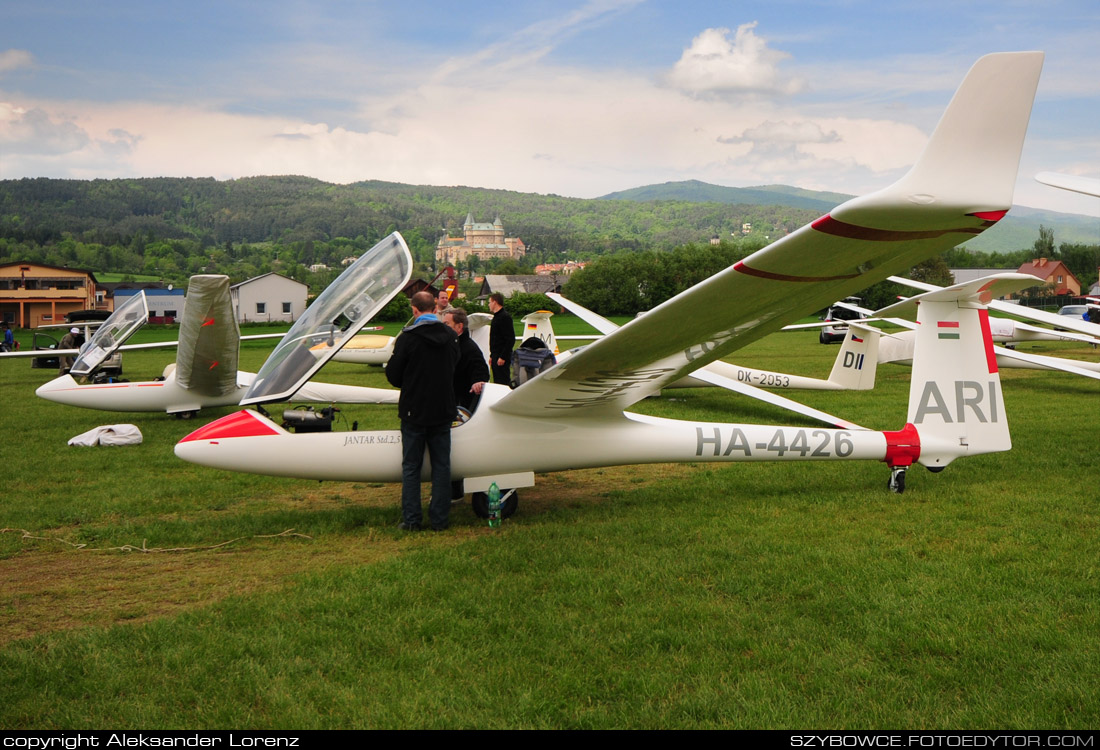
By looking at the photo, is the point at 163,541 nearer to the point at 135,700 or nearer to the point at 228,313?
the point at 135,700

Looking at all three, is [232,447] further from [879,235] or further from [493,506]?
[879,235]

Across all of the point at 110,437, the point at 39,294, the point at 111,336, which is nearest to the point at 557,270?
the point at 39,294

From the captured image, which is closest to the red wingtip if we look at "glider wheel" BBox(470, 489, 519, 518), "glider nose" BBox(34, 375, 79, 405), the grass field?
the grass field

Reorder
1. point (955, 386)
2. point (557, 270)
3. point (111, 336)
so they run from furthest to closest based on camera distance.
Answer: point (557, 270) < point (111, 336) < point (955, 386)

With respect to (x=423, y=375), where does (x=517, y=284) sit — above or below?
above

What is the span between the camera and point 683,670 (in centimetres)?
357

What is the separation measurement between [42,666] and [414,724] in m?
1.88

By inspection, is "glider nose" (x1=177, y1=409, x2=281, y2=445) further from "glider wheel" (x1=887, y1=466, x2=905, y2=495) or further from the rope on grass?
"glider wheel" (x1=887, y1=466, x2=905, y2=495)

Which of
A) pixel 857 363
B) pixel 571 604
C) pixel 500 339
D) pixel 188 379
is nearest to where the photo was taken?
pixel 571 604

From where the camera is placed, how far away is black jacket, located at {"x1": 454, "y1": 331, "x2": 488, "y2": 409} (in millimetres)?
6820

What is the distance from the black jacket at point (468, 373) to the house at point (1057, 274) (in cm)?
9176

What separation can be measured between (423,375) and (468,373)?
116 centimetres

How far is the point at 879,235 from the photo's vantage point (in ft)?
11.3
